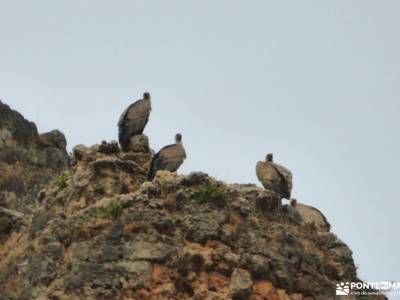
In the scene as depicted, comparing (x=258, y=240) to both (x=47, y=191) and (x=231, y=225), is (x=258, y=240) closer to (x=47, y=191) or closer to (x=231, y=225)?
(x=231, y=225)

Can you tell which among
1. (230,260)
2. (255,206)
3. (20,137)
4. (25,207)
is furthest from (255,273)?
(20,137)

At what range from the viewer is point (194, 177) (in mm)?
34156

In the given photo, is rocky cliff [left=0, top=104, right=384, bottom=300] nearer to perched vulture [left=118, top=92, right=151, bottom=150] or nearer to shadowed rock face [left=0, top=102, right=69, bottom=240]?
perched vulture [left=118, top=92, right=151, bottom=150]

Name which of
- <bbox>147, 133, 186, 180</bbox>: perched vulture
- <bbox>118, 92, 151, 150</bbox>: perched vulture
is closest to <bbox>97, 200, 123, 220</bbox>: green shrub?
<bbox>147, 133, 186, 180</bbox>: perched vulture

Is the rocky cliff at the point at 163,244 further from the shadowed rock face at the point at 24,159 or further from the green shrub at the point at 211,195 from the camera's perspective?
the shadowed rock face at the point at 24,159

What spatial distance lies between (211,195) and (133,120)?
726cm

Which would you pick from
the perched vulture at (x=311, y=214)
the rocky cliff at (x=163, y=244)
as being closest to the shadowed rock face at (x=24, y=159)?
the rocky cliff at (x=163, y=244)

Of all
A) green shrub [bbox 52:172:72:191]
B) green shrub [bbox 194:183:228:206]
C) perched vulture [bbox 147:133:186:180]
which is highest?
perched vulture [bbox 147:133:186:180]

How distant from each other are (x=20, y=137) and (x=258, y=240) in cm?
1860

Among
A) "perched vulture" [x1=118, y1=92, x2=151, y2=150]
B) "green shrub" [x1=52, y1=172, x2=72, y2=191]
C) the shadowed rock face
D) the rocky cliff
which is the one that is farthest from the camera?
the shadowed rock face

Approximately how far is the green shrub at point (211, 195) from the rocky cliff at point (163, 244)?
3cm

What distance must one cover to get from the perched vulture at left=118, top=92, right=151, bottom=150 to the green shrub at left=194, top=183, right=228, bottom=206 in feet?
18.3

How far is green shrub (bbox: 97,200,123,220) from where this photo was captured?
33125 mm

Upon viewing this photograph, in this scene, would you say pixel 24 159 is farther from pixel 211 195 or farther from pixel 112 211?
pixel 211 195
